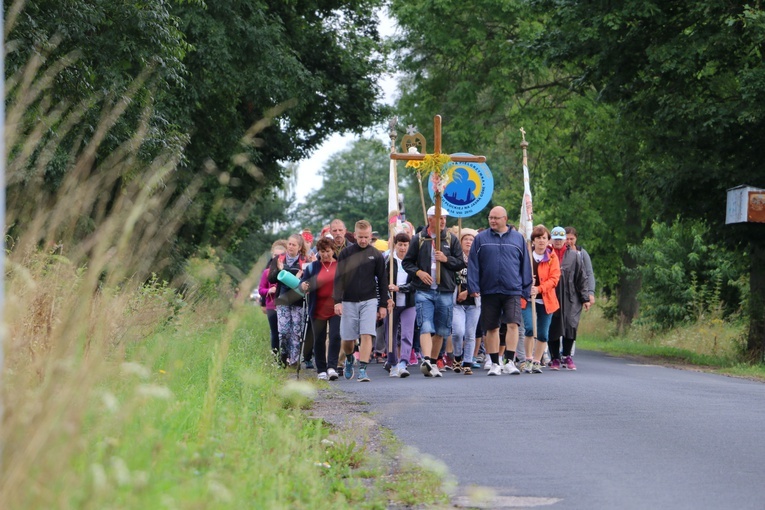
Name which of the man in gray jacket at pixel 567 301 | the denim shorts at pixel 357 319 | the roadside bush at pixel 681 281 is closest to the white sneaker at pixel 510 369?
the denim shorts at pixel 357 319

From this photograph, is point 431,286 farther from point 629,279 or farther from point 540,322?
point 629,279

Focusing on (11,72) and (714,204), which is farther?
(714,204)

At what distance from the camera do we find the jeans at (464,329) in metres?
17.3

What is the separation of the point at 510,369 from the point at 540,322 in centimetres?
175

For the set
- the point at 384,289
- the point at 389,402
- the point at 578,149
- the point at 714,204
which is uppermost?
the point at 578,149

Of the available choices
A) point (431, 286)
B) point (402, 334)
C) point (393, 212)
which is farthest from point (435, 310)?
point (393, 212)

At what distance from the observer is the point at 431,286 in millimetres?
16344

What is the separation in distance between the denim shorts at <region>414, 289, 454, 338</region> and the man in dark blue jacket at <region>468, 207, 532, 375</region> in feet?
1.23

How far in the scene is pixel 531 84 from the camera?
3666 centimetres

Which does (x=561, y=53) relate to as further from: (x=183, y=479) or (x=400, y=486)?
(x=183, y=479)

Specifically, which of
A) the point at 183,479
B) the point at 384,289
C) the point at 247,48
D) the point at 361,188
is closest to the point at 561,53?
the point at 247,48

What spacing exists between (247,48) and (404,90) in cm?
1403

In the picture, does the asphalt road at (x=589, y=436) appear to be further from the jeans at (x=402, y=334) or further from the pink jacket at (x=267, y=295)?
the pink jacket at (x=267, y=295)

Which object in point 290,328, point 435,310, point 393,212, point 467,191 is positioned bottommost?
point 290,328
